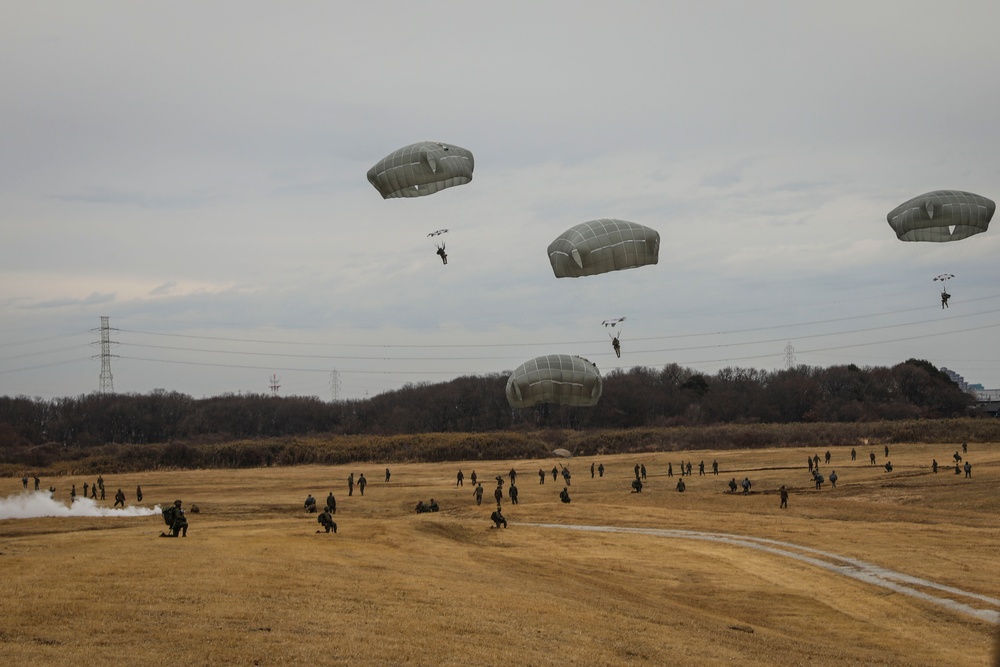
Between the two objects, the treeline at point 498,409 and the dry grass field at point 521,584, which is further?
the treeline at point 498,409

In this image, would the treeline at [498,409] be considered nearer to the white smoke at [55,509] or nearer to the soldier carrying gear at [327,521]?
the white smoke at [55,509]

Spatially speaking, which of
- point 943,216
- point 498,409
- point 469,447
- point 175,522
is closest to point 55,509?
point 175,522

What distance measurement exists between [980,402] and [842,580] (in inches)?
4367

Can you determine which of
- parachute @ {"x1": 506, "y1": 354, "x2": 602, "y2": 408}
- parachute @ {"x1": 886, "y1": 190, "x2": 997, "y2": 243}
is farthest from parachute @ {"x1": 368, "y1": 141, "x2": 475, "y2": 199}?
parachute @ {"x1": 886, "y1": 190, "x2": 997, "y2": 243}

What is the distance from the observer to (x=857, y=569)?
32469mm

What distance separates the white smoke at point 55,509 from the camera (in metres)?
44.5

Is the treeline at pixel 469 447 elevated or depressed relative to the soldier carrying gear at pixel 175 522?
elevated

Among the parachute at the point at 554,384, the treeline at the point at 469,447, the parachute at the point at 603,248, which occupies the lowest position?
the treeline at the point at 469,447

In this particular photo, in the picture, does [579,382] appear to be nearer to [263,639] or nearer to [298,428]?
[263,639]

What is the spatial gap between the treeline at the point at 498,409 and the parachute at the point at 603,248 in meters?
71.0

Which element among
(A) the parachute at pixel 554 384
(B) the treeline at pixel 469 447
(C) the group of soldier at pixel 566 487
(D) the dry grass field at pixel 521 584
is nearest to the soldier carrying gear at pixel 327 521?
(C) the group of soldier at pixel 566 487

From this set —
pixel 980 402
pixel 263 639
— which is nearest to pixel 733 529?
pixel 263 639

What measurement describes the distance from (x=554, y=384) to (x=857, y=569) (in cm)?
1380

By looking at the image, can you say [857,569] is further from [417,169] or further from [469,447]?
[469,447]
